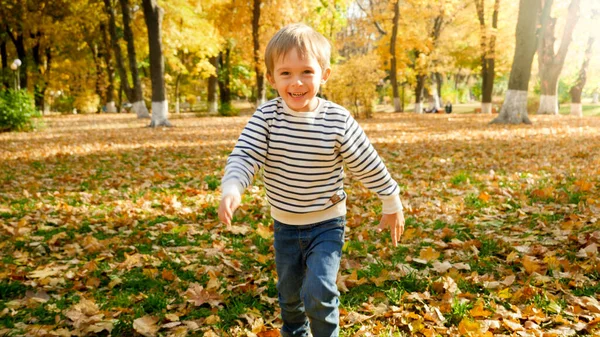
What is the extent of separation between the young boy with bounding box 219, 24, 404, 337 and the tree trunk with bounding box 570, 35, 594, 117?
2735 centimetres

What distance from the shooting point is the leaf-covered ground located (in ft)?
10.0

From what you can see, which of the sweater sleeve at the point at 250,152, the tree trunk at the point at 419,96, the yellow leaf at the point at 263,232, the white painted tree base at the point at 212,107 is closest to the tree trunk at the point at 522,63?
the yellow leaf at the point at 263,232

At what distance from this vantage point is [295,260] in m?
2.52

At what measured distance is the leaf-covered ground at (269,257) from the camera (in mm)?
3062

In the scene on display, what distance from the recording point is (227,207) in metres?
2.00

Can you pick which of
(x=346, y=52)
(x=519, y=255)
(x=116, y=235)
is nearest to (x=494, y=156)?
(x=519, y=255)

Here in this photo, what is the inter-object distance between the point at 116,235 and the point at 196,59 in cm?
2969

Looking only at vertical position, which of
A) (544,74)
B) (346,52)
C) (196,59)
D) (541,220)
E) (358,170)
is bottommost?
(541,220)

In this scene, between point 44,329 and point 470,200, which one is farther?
point 470,200

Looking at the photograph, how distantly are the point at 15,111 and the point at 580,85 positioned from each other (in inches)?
1134

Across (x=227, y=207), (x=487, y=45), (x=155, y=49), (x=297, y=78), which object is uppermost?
(x=487, y=45)

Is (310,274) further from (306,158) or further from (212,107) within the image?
(212,107)

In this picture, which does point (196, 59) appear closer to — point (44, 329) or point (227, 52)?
point (227, 52)

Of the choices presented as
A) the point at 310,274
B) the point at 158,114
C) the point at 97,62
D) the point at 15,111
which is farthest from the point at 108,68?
the point at 310,274
